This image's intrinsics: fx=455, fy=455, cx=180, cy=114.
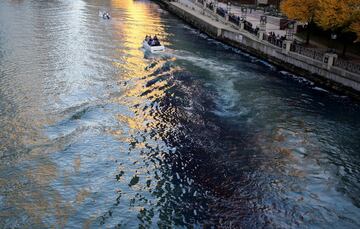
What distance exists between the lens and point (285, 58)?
53.0 m

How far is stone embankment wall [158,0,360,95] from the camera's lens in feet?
145

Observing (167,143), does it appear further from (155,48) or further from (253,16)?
(253,16)

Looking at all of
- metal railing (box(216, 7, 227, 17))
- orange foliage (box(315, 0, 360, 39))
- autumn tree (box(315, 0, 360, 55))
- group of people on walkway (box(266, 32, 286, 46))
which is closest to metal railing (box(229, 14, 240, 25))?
metal railing (box(216, 7, 227, 17))

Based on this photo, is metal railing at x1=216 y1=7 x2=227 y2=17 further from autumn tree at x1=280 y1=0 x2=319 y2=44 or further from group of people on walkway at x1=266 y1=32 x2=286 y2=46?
autumn tree at x1=280 y1=0 x2=319 y2=44

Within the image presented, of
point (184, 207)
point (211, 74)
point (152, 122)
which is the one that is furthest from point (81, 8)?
point (184, 207)

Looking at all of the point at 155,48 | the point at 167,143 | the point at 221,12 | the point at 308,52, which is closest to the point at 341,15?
the point at 308,52

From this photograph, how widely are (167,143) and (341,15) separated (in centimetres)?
2506

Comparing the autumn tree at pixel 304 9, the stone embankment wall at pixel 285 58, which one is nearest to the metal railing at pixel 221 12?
the stone embankment wall at pixel 285 58

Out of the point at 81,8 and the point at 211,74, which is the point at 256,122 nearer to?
the point at 211,74

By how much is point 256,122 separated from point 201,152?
25.6ft

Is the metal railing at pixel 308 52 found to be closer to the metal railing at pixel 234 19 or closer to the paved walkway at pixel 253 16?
the paved walkway at pixel 253 16

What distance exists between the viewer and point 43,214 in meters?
23.8

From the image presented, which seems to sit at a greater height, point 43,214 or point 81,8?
point 81,8

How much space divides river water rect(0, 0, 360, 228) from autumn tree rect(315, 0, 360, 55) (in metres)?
6.59
